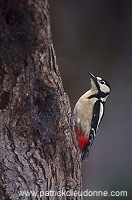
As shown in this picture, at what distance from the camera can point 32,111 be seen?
2.00 meters

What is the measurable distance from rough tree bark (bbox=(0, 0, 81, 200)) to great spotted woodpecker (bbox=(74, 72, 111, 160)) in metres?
0.76

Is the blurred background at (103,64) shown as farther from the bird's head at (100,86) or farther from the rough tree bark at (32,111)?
the rough tree bark at (32,111)

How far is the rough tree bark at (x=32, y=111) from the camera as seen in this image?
172 cm

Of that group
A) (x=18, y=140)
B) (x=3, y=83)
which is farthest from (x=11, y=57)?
(x=18, y=140)

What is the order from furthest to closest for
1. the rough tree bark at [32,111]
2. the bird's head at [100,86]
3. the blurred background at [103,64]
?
1. the blurred background at [103,64]
2. the bird's head at [100,86]
3. the rough tree bark at [32,111]

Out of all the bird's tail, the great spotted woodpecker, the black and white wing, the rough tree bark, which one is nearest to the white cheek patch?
the great spotted woodpecker

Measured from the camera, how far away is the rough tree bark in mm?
1723

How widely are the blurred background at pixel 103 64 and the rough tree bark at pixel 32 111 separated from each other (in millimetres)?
3011

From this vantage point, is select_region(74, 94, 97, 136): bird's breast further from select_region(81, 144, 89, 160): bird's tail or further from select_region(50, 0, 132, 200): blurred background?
select_region(50, 0, 132, 200): blurred background

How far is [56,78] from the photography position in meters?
2.01

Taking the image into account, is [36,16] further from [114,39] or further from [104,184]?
[104,184]

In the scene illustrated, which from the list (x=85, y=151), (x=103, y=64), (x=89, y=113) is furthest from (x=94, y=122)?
(x=103, y=64)

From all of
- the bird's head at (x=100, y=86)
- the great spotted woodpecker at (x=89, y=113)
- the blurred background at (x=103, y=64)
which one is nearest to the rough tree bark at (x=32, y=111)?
the great spotted woodpecker at (x=89, y=113)

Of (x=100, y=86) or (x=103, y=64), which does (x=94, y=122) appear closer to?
(x=100, y=86)
